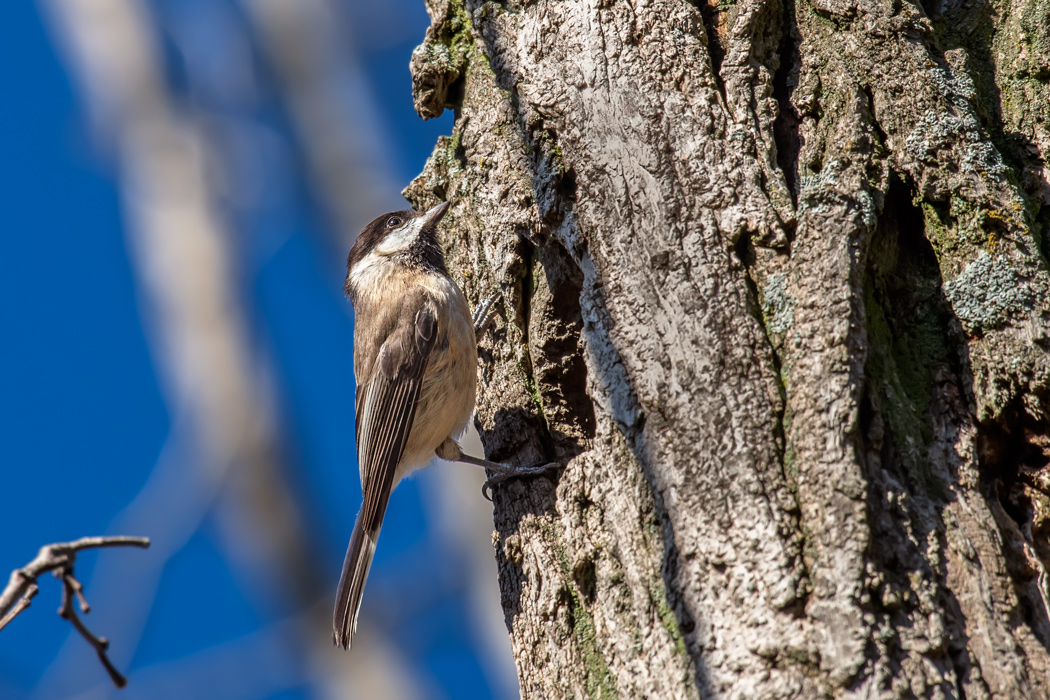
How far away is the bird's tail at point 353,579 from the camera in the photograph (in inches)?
132

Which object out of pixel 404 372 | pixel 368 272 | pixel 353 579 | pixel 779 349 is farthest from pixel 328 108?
pixel 779 349

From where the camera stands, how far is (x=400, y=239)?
14.5 ft

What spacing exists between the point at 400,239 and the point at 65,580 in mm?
3276

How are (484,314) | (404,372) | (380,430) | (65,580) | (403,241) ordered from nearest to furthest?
(65,580)
(484,314)
(380,430)
(404,372)
(403,241)

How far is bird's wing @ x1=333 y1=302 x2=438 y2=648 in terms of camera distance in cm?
349

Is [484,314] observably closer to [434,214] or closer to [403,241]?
[434,214]

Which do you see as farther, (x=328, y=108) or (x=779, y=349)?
(x=328, y=108)

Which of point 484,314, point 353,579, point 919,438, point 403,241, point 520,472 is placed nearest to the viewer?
point 919,438

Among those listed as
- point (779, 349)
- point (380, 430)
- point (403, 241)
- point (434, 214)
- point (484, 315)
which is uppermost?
point (403, 241)

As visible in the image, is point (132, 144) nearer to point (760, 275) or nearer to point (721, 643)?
point (760, 275)

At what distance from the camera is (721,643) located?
189cm

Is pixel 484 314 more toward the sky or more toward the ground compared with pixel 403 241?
more toward the ground

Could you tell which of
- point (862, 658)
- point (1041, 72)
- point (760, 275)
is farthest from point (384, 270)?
point (862, 658)

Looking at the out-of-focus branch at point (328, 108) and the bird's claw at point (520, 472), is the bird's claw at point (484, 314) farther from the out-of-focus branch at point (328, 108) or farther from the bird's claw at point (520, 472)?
the out-of-focus branch at point (328, 108)
